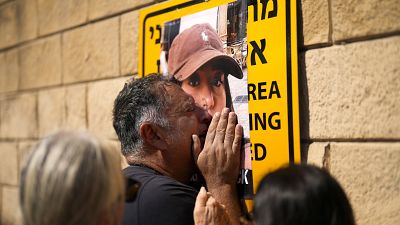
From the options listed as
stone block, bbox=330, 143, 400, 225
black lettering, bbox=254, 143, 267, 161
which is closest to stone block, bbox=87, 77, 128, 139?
black lettering, bbox=254, 143, 267, 161

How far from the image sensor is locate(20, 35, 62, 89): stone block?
3.82 meters

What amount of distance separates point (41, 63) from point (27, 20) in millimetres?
502

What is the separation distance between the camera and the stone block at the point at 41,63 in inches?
151

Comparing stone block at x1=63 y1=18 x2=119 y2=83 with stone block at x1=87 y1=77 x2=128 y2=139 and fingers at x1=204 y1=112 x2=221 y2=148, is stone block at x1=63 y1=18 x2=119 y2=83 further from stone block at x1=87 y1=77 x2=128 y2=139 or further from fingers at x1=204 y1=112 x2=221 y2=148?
fingers at x1=204 y1=112 x2=221 y2=148

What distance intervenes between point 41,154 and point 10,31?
12.1 ft

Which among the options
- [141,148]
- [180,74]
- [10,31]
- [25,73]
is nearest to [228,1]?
[180,74]

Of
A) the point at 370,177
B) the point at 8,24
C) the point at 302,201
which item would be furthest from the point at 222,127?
the point at 8,24

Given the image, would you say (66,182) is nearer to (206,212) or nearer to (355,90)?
(206,212)

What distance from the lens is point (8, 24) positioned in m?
4.55

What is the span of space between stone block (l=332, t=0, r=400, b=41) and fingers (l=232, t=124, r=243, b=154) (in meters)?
0.58

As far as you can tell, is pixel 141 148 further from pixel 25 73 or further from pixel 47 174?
pixel 25 73

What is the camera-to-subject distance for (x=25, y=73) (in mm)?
4254

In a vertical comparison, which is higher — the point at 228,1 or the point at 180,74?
the point at 228,1

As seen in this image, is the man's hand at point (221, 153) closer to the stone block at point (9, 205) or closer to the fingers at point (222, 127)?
the fingers at point (222, 127)
